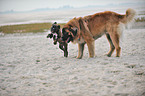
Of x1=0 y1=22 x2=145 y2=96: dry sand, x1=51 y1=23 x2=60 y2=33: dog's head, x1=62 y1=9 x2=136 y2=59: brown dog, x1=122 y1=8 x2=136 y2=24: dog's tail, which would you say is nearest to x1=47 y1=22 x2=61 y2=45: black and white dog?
x1=51 y1=23 x2=60 y2=33: dog's head

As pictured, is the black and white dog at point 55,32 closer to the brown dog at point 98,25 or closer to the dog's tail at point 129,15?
the brown dog at point 98,25

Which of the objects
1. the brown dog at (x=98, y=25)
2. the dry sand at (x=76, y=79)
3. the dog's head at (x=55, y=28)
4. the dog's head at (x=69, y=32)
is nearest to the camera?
the dry sand at (x=76, y=79)

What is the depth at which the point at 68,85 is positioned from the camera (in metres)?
3.39

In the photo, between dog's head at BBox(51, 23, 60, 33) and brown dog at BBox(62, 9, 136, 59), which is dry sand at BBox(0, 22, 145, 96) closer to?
brown dog at BBox(62, 9, 136, 59)

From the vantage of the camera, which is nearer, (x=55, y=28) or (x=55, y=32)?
(x=55, y=28)

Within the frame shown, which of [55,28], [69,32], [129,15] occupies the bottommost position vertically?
[69,32]

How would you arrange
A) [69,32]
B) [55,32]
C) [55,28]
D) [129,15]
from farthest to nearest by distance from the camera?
[55,32], [55,28], [129,15], [69,32]

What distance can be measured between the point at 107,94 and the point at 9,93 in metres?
2.19

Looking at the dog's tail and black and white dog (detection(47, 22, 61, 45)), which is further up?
the dog's tail

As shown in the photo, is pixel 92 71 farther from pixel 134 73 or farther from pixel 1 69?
pixel 1 69


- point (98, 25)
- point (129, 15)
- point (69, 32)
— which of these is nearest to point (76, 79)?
point (69, 32)

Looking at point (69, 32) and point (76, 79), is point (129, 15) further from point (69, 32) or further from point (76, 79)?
point (76, 79)

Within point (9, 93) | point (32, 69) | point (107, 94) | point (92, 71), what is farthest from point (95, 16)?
point (9, 93)

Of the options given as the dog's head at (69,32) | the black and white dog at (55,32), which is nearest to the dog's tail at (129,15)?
the dog's head at (69,32)
